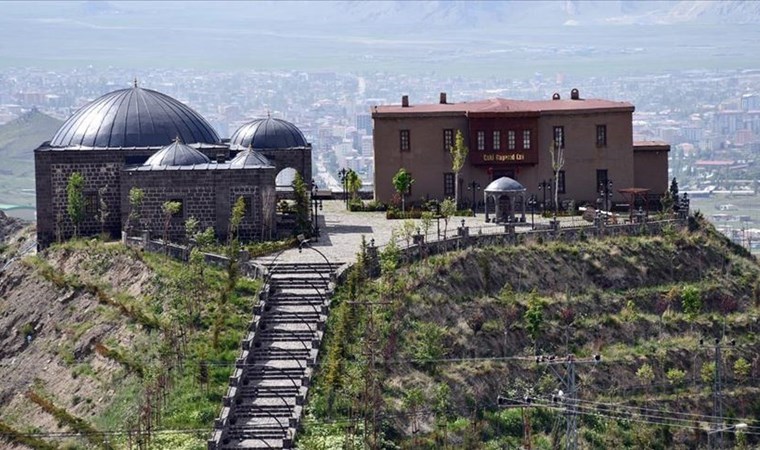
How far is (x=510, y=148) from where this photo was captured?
281ft

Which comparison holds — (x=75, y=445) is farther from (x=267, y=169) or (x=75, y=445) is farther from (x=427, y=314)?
(x=267, y=169)

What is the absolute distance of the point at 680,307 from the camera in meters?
74.5

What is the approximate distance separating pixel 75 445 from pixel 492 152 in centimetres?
2672

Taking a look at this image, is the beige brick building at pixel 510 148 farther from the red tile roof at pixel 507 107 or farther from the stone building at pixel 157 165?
the stone building at pixel 157 165

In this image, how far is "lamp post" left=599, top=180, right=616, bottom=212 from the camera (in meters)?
84.0

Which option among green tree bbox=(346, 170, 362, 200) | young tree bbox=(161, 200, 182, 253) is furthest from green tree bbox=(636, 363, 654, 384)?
green tree bbox=(346, 170, 362, 200)

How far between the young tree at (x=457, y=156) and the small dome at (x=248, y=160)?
7465 millimetres

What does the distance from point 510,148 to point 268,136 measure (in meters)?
8.92

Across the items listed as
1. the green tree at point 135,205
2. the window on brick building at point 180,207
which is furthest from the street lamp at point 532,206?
the green tree at point 135,205

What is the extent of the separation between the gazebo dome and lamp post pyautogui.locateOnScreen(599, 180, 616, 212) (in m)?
4.45

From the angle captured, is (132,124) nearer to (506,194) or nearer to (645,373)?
(506,194)

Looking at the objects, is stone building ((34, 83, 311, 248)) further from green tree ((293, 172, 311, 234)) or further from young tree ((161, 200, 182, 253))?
green tree ((293, 172, 311, 234))

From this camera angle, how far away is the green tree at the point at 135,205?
3014 inches

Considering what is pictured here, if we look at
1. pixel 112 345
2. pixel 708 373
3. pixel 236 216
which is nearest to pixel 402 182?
pixel 236 216
